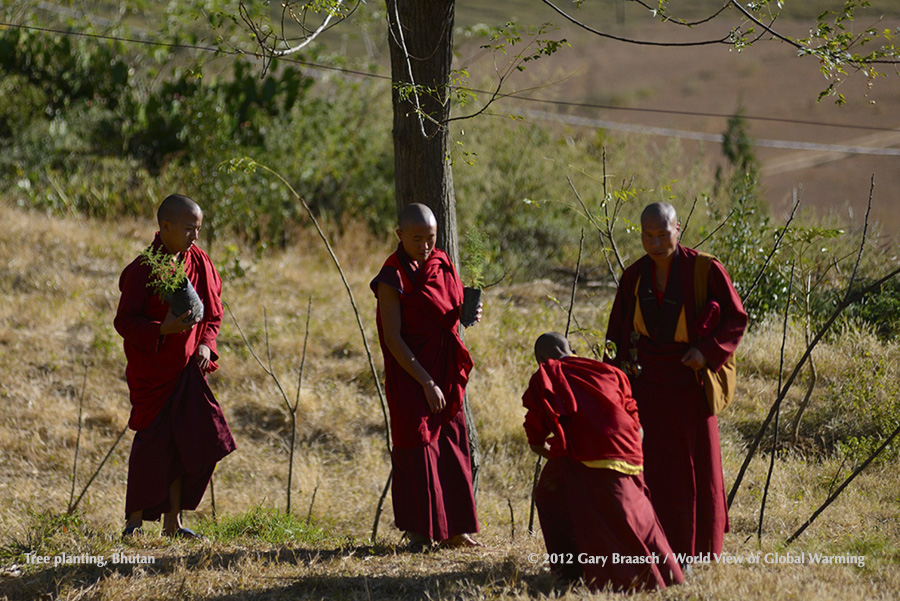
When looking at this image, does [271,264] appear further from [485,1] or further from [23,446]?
[485,1]

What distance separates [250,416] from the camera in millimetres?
7258

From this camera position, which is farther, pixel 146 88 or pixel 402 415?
pixel 146 88

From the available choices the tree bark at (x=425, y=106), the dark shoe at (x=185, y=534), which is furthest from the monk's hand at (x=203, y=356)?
the tree bark at (x=425, y=106)

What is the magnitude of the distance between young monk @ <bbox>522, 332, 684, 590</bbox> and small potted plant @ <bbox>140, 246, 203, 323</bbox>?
5.31 ft

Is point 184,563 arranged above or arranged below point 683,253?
below

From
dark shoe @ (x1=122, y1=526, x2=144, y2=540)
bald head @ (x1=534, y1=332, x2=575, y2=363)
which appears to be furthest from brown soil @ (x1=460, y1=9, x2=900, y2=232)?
bald head @ (x1=534, y1=332, x2=575, y2=363)

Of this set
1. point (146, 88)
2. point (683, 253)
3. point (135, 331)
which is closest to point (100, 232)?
point (146, 88)

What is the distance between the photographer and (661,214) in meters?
3.66

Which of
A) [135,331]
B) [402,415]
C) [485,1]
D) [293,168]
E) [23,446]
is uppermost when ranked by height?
[485,1]

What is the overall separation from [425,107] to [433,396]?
1.66 meters

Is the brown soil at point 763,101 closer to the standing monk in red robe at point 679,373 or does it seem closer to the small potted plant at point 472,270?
the small potted plant at point 472,270

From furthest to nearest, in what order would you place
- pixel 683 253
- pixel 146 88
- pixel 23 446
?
pixel 146 88
pixel 23 446
pixel 683 253

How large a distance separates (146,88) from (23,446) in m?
8.03

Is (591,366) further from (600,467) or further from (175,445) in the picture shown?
(175,445)
